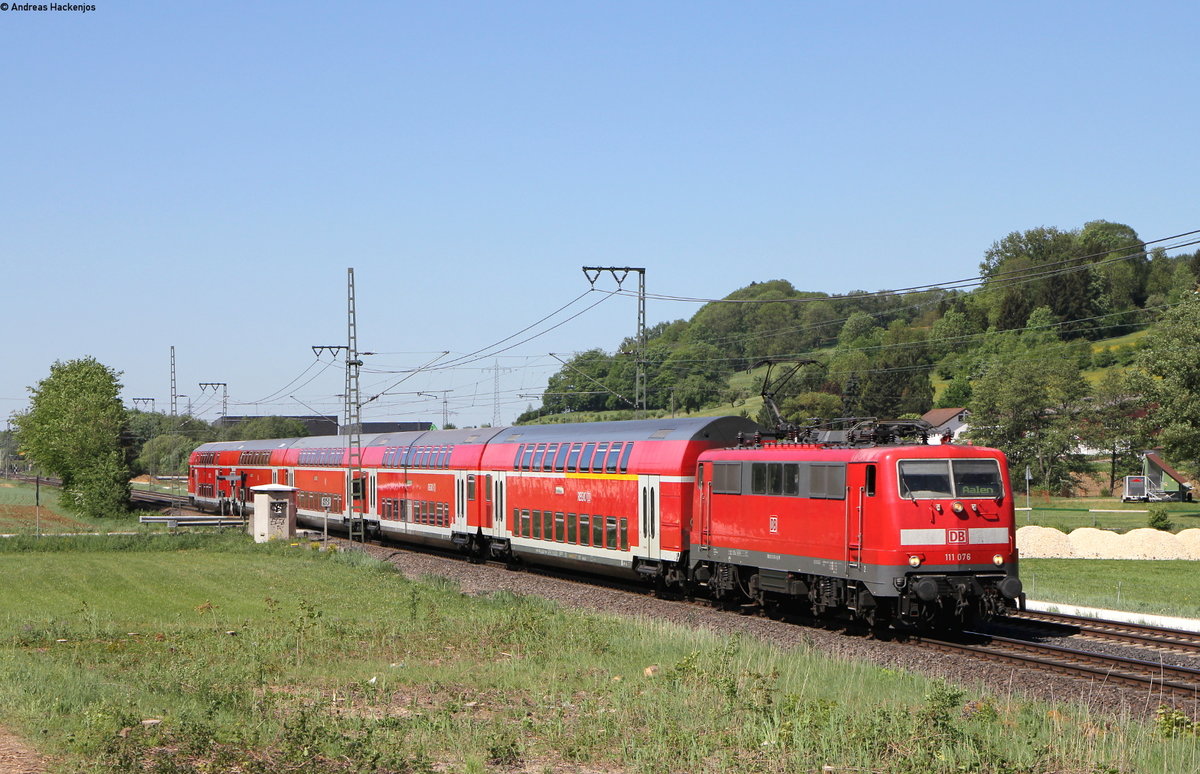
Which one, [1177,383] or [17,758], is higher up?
[1177,383]

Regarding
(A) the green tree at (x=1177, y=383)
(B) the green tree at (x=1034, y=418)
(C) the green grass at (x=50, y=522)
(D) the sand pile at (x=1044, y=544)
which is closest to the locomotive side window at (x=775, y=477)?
(D) the sand pile at (x=1044, y=544)

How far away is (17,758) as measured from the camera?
11.8 meters

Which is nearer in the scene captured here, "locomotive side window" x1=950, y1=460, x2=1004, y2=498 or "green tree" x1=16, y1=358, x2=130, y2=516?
"locomotive side window" x1=950, y1=460, x2=1004, y2=498

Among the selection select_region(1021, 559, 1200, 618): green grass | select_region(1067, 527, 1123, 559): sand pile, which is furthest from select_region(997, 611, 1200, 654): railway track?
select_region(1067, 527, 1123, 559): sand pile

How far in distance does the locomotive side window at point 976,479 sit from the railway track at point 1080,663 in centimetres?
273

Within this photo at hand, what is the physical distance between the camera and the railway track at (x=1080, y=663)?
1748 centimetres

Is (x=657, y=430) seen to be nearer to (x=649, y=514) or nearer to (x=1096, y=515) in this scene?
(x=649, y=514)

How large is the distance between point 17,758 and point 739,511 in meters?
16.5

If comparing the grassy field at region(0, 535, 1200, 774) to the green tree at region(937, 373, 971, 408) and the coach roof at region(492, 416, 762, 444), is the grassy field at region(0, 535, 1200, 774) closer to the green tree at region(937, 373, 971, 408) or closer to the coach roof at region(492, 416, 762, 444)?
the coach roof at region(492, 416, 762, 444)

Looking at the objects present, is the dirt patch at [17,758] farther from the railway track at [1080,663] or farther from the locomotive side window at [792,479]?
the locomotive side window at [792,479]

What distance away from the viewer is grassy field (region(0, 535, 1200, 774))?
12.1 metres

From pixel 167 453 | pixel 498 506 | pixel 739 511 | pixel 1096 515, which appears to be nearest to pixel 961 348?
pixel 1096 515

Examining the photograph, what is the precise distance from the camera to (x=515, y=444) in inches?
1521

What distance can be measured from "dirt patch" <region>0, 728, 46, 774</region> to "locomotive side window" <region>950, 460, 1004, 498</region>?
612 inches
